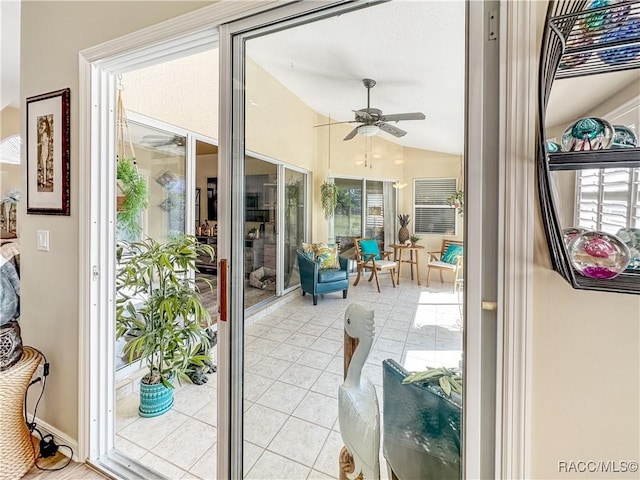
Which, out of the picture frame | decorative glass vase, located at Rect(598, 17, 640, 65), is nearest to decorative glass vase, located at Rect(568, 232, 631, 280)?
decorative glass vase, located at Rect(598, 17, 640, 65)

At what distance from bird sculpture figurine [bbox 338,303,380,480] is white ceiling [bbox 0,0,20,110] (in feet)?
9.00

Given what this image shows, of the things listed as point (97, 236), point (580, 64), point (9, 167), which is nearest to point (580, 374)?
point (580, 64)

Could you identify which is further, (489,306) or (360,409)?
(360,409)

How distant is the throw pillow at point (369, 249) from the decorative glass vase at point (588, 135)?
2.81ft

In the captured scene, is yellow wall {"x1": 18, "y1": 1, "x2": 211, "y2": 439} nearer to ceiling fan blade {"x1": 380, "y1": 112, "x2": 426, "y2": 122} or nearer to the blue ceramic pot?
the blue ceramic pot

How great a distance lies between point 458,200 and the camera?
3.23 feet

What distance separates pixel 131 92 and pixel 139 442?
101 inches

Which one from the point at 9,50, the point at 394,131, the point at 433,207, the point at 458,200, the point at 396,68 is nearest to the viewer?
the point at 458,200

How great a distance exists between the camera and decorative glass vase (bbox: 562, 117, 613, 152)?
2.20 feet

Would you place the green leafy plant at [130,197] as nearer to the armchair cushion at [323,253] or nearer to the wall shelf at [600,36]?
the armchair cushion at [323,253]

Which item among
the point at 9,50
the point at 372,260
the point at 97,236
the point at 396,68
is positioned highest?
the point at 9,50

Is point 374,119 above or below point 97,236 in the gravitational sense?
above

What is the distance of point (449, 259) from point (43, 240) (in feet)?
7.06

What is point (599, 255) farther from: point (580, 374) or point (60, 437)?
point (60, 437)
